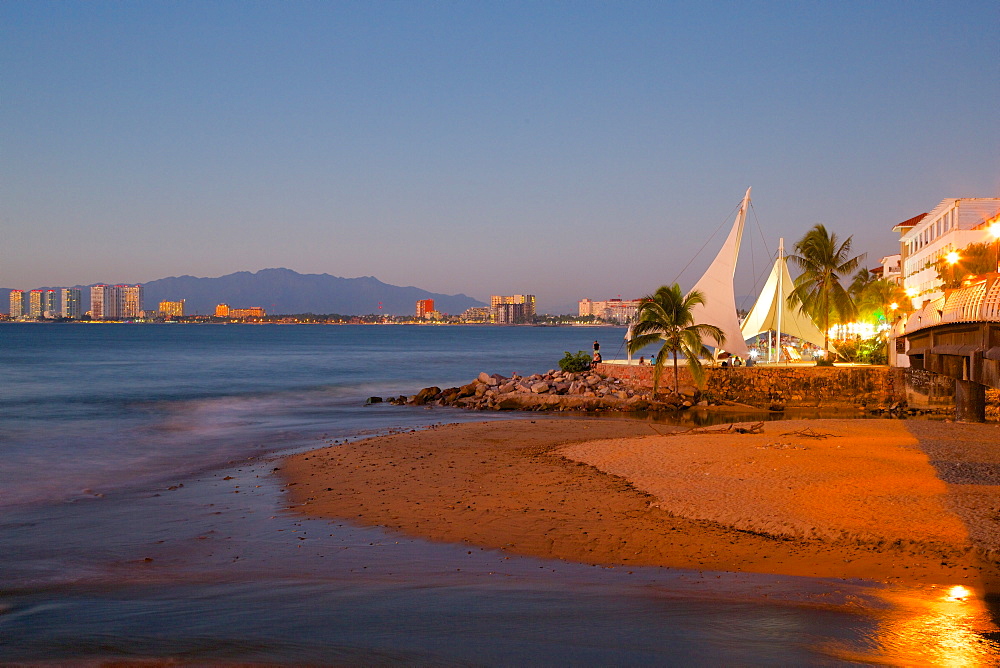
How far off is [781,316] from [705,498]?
40.3 meters

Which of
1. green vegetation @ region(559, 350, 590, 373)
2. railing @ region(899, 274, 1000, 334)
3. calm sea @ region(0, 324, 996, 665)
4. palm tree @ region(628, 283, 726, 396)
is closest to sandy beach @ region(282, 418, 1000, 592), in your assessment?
calm sea @ region(0, 324, 996, 665)

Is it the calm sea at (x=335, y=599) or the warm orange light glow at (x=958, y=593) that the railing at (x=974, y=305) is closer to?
the warm orange light glow at (x=958, y=593)

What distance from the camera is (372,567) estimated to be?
30.2ft

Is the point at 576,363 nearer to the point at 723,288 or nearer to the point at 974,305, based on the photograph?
the point at 723,288

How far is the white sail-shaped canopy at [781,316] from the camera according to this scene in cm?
4878

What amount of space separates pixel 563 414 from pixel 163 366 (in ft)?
163

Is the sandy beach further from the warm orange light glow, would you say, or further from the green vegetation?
the green vegetation

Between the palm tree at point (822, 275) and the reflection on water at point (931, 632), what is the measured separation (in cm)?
4078

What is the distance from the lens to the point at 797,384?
33.4 meters

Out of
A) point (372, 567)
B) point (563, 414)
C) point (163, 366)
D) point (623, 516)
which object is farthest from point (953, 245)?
point (163, 366)

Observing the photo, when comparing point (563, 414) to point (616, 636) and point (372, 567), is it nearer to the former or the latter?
point (372, 567)

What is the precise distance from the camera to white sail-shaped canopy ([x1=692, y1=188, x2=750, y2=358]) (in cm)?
3728

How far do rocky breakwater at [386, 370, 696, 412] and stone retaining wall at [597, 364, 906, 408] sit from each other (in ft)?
6.15

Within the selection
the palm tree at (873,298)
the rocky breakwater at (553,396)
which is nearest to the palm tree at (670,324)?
the rocky breakwater at (553,396)
